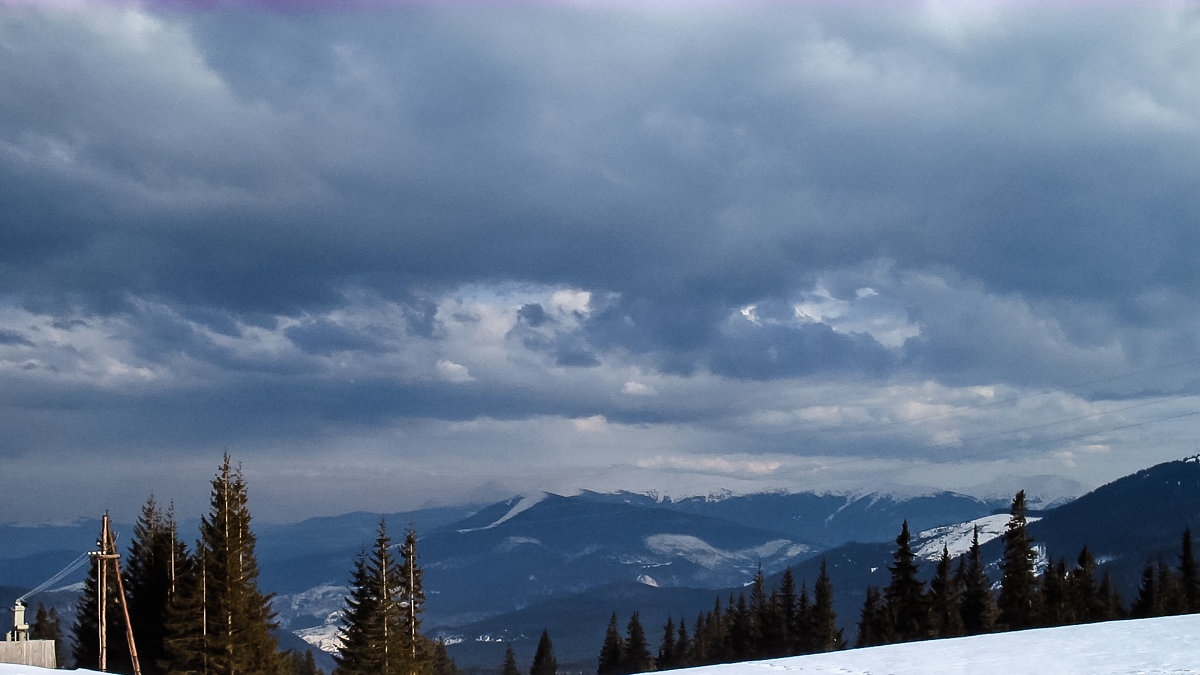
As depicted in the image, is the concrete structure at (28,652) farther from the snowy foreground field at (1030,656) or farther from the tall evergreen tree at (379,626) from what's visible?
the tall evergreen tree at (379,626)

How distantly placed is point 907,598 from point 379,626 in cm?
4636

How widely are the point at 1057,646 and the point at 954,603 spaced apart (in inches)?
2674

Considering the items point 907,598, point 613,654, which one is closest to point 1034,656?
point 907,598

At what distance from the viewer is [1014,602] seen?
95.9 metres

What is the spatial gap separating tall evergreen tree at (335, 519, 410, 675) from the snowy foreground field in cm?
3997

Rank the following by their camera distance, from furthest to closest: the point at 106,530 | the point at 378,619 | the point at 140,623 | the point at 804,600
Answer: the point at 804,600 < the point at 140,623 < the point at 378,619 < the point at 106,530

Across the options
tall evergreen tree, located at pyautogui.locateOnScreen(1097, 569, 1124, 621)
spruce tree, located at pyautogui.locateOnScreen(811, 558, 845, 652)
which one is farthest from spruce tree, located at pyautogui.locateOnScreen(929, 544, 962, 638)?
tall evergreen tree, located at pyautogui.locateOnScreen(1097, 569, 1124, 621)

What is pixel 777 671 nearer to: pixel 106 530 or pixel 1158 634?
pixel 1158 634

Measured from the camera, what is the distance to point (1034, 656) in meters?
31.8

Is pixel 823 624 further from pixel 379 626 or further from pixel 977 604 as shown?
pixel 379 626

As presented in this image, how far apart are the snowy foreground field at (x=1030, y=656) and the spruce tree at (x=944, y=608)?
188 feet

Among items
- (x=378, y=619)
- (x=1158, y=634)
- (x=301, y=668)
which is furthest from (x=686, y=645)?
(x=1158, y=634)

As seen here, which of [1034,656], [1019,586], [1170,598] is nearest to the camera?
[1034,656]

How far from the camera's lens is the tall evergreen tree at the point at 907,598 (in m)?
92.4
